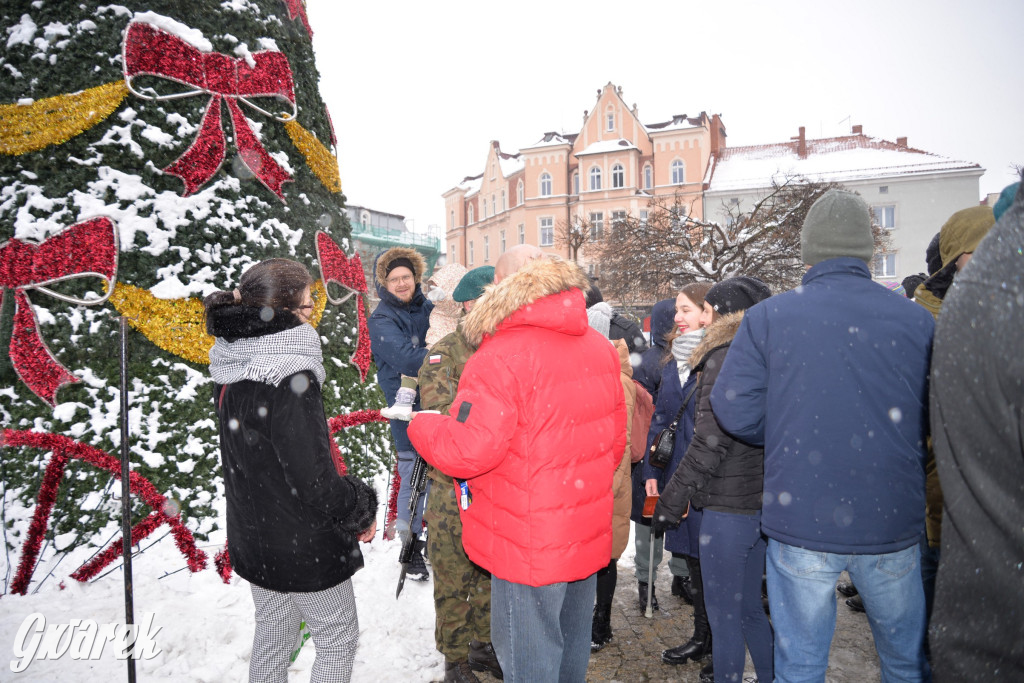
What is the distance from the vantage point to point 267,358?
7.07 feet

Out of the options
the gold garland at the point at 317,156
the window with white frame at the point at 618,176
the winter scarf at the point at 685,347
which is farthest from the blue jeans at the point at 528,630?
the window with white frame at the point at 618,176

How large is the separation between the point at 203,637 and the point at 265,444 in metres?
1.70

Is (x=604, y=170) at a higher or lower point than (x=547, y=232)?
higher

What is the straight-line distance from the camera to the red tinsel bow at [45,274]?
342 centimetres

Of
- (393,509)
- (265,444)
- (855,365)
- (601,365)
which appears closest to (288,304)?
(265,444)

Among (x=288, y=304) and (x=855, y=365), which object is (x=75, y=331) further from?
(x=855, y=365)

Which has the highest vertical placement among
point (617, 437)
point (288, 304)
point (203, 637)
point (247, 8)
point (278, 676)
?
point (247, 8)

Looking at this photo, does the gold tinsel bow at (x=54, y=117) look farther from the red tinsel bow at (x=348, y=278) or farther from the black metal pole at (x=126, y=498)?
the black metal pole at (x=126, y=498)

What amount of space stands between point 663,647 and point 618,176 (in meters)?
37.2

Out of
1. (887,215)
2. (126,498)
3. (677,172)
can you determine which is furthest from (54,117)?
(887,215)

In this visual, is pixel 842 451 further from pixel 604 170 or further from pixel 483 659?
pixel 604 170

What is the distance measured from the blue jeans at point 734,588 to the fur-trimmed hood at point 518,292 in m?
1.17

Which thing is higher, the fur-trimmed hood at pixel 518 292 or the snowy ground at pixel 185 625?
the fur-trimmed hood at pixel 518 292

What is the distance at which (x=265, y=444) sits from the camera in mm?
2178
